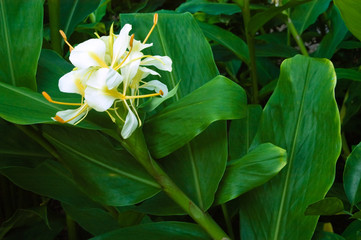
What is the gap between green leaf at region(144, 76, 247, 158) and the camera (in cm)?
49

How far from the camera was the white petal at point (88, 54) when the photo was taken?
44 cm

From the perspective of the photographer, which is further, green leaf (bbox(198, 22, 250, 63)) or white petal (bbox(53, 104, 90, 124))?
green leaf (bbox(198, 22, 250, 63))

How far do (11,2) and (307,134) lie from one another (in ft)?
1.41

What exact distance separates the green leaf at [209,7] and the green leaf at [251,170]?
472 millimetres

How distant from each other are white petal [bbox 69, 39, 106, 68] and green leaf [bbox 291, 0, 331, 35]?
2.04ft

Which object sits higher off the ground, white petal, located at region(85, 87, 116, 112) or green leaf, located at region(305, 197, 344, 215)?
white petal, located at region(85, 87, 116, 112)

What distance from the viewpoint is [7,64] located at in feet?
1.90

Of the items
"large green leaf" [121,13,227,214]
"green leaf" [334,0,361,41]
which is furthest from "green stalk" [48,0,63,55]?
"green leaf" [334,0,361,41]

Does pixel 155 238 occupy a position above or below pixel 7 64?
below

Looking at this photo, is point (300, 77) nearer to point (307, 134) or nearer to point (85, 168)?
point (307, 134)

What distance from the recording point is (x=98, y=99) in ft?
1.39

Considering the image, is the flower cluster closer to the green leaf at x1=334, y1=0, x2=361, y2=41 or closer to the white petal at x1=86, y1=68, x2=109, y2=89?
the white petal at x1=86, y1=68, x2=109, y2=89

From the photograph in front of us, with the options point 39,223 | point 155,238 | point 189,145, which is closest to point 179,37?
point 189,145

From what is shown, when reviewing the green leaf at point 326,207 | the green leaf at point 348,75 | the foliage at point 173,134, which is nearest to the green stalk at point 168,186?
the foliage at point 173,134
